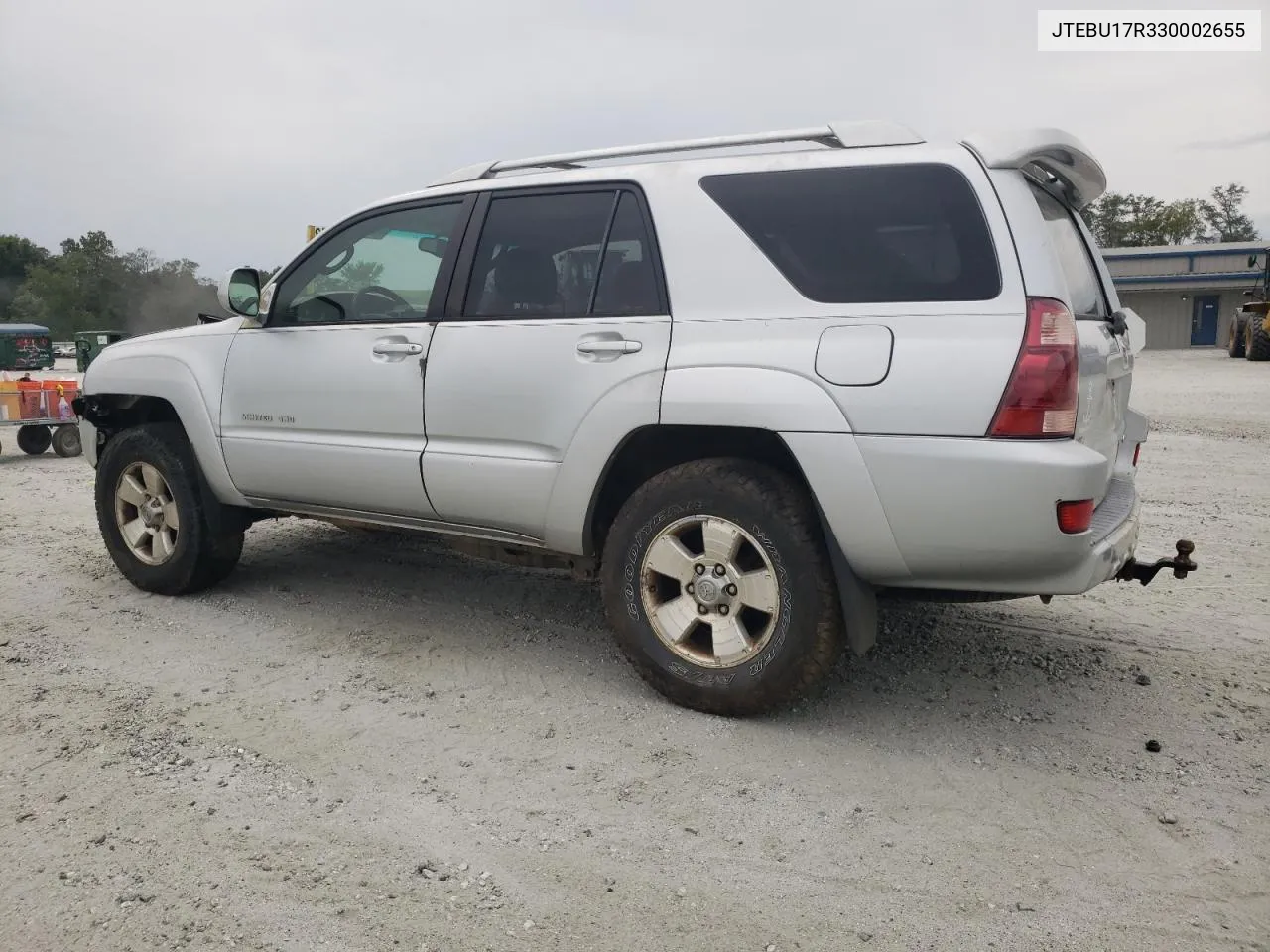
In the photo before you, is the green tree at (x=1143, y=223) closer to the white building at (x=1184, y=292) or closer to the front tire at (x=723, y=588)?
the white building at (x=1184, y=292)

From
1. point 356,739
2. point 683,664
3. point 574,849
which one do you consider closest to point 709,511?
point 683,664

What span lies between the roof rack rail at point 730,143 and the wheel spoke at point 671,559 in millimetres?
1483

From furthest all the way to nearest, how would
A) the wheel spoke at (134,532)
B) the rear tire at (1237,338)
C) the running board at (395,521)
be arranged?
the rear tire at (1237,338) → the wheel spoke at (134,532) → the running board at (395,521)

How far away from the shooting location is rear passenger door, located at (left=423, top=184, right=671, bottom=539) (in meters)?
3.63

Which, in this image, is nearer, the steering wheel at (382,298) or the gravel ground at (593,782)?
the gravel ground at (593,782)

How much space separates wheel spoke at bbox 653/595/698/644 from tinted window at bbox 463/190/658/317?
3.51 ft

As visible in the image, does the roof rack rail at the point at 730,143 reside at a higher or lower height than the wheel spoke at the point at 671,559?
higher

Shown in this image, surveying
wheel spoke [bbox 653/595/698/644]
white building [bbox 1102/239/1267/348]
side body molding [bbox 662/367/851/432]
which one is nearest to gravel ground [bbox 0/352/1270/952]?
wheel spoke [bbox 653/595/698/644]

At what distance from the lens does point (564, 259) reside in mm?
3902

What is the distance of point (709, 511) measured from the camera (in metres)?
3.46

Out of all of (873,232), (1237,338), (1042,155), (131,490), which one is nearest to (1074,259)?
(1042,155)

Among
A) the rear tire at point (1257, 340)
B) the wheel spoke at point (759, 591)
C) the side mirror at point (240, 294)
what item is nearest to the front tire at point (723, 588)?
the wheel spoke at point (759, 591)

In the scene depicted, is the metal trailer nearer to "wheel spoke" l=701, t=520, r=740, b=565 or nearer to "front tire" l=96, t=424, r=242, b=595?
"front tire" l=96, t=424, r=242, b=595

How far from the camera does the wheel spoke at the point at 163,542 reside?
5.08 meters
